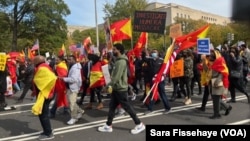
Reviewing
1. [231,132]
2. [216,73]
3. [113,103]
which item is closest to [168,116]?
[216,73]

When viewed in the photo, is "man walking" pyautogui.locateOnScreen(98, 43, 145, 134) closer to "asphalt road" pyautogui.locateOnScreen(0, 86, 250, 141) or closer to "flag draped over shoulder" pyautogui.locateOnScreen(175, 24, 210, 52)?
"asphalt road" pyautogui.locateOnScreen(0, 86, 250, 141)

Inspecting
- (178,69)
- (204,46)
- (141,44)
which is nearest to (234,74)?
(178,69)

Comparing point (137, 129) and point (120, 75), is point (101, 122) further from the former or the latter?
point (120, 75)

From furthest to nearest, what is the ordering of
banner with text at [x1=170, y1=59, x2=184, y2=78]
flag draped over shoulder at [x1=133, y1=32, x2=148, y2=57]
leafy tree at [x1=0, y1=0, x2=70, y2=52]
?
leafy tree at [x1=0, y1=0, x2=70, y2=52] → flag draped over shoulder at [x1=133, y1=32, x2=148, y2=57] → banner with text at [x1=170, y1=59, x2=184, y2=78]

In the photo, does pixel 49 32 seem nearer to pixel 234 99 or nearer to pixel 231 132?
pixel 234 99

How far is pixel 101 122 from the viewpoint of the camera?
712 centimetres

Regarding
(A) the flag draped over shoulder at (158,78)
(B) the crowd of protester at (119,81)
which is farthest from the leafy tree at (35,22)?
(A) the flag draped over shoulder at (158,78)

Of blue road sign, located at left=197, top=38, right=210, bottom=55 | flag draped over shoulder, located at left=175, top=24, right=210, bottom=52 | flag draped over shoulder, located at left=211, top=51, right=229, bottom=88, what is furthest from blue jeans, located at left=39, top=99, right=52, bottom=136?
blue road sign, located at left=197, top=38, right=210, bottom=55

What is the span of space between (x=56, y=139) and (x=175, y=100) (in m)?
4.66

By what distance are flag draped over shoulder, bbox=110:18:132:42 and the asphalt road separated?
2127mm

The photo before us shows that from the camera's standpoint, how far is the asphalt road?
6023 millimetres

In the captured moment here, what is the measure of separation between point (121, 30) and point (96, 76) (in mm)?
2304

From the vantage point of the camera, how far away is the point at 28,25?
4722 centimetres

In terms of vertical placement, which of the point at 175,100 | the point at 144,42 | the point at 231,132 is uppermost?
the point at 144,42
